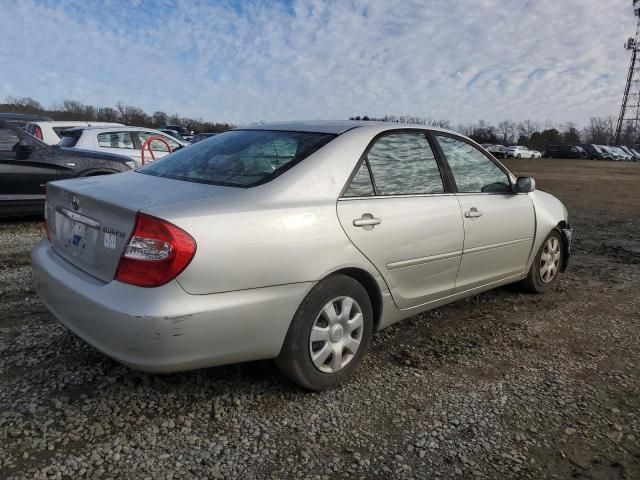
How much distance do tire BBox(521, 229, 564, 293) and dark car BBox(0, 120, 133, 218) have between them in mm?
6219

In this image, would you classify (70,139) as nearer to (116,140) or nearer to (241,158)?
(116,140)

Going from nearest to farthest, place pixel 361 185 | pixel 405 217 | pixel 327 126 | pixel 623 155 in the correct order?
pixel 361 185, pixel 405 217, pixel 327 126, pixel 623 155

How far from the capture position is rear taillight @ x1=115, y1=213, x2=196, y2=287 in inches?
88.7

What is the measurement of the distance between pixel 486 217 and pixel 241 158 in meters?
1.89

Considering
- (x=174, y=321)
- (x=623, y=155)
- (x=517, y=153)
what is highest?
(x=174, y=321)

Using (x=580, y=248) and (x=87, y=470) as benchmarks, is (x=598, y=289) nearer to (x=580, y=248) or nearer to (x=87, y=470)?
(x=580, y=248)

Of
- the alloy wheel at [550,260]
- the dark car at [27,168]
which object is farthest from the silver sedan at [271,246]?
the dark car at [27,168]

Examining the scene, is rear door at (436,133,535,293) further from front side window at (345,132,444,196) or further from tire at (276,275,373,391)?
tire at (276,275,373,391)

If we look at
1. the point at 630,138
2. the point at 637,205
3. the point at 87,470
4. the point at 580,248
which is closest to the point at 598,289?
the point at 580,248

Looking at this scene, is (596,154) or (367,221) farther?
(596,154)

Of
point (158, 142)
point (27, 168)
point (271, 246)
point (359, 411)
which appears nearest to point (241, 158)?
point (271, 246)

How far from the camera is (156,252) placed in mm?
2271

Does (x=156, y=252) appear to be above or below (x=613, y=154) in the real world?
above

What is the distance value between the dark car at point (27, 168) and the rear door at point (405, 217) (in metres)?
5.68
